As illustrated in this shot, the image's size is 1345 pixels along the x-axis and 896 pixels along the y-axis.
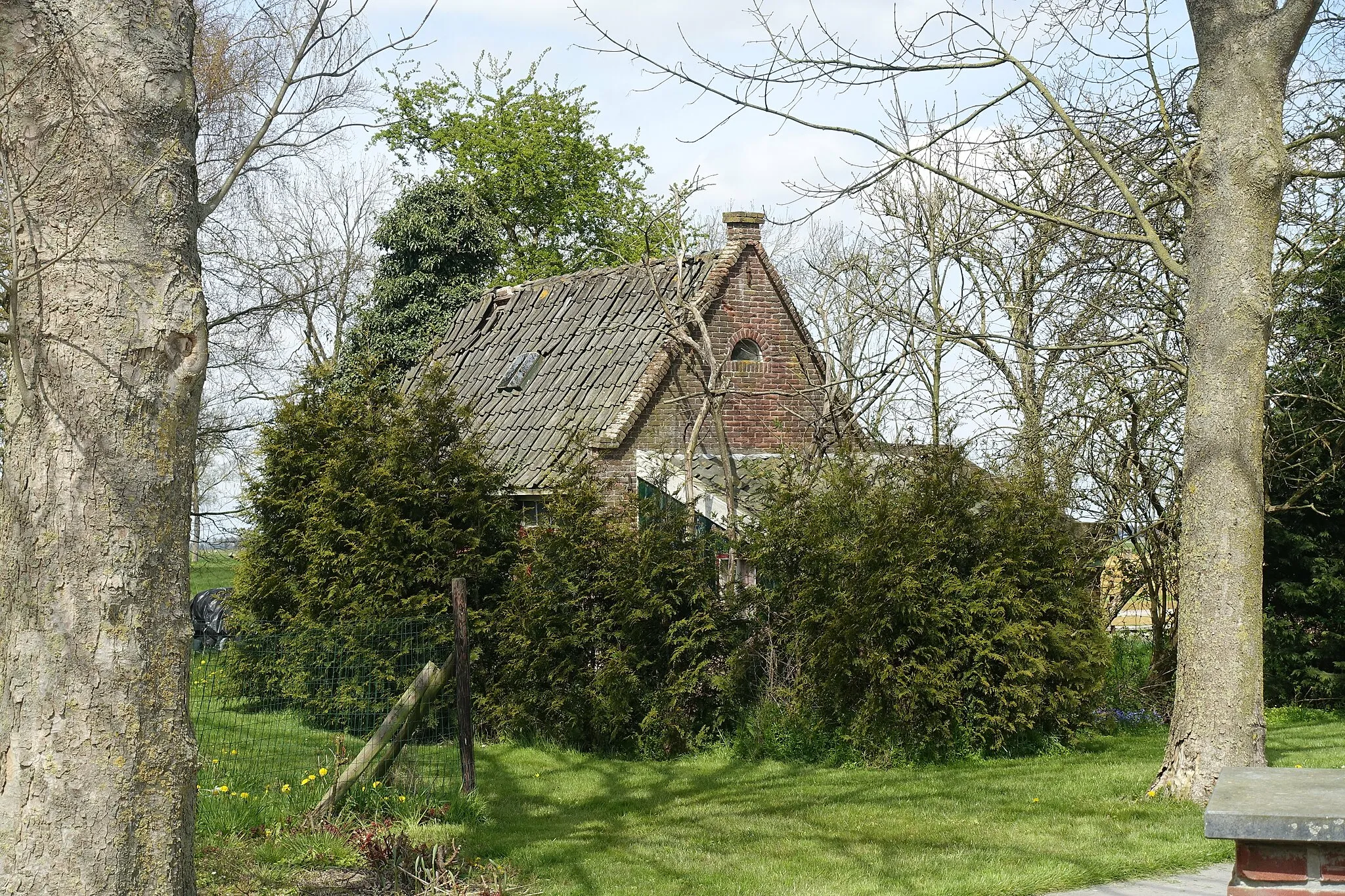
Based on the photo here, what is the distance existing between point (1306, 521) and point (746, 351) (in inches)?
337

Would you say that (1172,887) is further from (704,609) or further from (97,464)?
(97,464)

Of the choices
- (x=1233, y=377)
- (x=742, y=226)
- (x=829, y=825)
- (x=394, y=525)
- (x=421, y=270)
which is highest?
(x=421, y=270)

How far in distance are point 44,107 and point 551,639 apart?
8.63 m

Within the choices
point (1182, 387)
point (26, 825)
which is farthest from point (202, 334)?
point (1182, 387)

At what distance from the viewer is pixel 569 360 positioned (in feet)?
66.5

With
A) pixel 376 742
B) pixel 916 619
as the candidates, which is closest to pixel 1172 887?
pixel 916 619

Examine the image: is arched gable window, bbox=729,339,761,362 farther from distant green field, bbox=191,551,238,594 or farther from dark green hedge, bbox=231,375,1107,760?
distant green field, bbox=191,551,238,594

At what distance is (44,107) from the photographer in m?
4.71

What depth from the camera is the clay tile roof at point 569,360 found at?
18.2m

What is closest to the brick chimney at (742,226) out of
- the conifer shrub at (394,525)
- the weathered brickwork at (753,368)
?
the weathered brickwork at (753,368)

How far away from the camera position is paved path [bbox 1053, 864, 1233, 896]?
704 cm

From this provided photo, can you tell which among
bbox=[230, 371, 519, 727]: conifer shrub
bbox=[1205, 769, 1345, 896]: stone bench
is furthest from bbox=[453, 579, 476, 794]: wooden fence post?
bbox=[1205, 769, 1345, 896]: stone bench

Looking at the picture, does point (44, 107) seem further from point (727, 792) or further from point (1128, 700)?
point (1128, 700)

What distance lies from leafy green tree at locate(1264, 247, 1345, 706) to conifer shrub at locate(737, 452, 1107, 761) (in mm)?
3764
